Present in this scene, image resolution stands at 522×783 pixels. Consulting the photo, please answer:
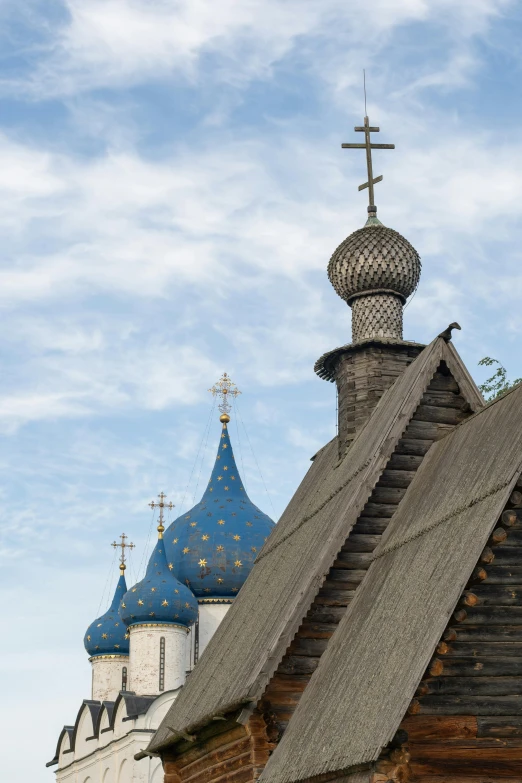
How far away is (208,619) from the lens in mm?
33031

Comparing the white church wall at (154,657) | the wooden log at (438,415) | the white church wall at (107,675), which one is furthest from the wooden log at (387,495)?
the white church wall at (107,675)

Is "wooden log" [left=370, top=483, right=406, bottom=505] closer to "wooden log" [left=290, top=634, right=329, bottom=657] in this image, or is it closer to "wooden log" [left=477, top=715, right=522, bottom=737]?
"wooden log" [left=290, top=634, right=329, bottom=657]

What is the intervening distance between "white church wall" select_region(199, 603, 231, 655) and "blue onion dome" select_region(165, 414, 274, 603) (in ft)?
0.70

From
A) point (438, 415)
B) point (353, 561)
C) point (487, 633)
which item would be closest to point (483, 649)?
point (487, 633)

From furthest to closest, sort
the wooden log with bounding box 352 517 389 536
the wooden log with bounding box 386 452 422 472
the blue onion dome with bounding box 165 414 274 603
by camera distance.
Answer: the blue onion dome with bounding box 165 414 274 603 → the wooden log with bounding box 386 452 422 472 → the wooden log with bounding box 352 517 389 536

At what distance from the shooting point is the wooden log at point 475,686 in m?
8.05

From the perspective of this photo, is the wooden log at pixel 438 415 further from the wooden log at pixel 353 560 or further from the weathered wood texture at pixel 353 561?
the wooden log at pixel 353 560

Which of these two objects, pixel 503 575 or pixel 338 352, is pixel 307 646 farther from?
pixel 338 352

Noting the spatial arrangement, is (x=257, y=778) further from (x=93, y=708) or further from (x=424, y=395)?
(x=93, y=708)

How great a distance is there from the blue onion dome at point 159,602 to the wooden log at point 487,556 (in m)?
23.7

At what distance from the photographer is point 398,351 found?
1464cm

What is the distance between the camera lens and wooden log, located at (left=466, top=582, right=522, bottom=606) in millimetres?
8234

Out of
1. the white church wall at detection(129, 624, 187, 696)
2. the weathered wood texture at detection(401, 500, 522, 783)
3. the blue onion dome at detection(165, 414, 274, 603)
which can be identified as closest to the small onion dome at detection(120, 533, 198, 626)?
the white church wall at detection(129, 624, 187, 696)

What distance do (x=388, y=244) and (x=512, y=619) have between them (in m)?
7.69
